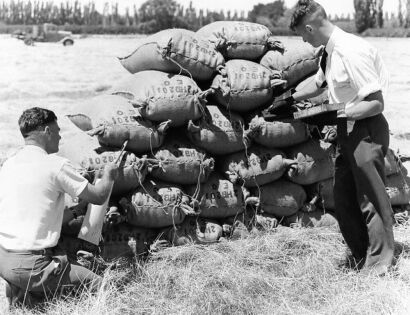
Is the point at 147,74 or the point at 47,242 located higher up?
the point at 147,74

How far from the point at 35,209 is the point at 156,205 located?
1.02m

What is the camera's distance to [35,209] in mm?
2949

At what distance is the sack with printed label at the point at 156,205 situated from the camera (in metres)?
3.74

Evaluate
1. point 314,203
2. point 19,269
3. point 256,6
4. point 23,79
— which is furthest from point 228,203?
Result: point 256,6

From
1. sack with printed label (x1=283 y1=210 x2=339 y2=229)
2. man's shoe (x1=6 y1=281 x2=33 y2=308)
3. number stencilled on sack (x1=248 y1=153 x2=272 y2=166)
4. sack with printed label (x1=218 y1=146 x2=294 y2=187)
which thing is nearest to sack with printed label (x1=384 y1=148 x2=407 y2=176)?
sack with printed label (x1=283 y1=210 x2=339 y2=229)

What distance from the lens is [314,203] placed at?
4.36 metres

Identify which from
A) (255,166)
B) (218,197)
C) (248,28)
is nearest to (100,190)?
(218,197)

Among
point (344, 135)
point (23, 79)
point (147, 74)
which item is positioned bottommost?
point (23, 79)

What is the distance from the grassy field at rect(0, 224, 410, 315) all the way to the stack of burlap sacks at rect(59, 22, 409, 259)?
251 millimetres

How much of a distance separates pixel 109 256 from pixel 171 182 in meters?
0.69

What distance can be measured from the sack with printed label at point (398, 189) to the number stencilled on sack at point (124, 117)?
2.21m

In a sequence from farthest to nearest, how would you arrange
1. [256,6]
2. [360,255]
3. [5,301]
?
[256,6], [360,255], [5,301]

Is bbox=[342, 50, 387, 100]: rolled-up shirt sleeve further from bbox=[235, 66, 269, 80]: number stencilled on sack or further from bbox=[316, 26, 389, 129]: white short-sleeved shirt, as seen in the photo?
bbox=[235, 66, 269, 80]: number stencilled on sack

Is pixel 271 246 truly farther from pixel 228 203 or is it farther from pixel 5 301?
pixel 5 301
